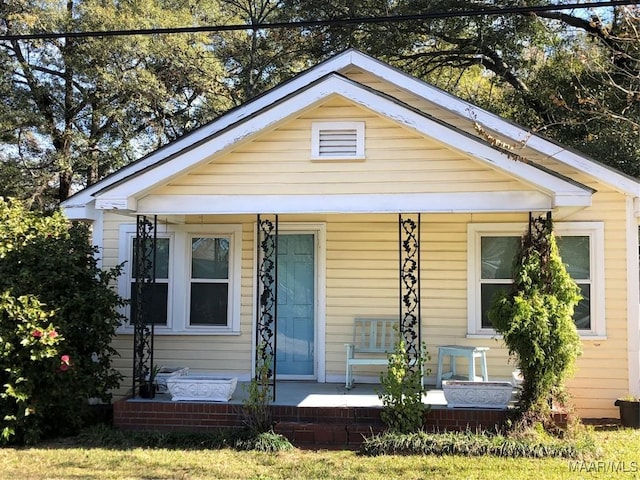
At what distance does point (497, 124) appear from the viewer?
28.0 feet

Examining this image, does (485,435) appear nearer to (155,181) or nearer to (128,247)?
(155,181)

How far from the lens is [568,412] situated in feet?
23.4

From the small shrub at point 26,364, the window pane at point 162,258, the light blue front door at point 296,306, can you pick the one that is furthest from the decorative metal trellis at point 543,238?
the small shrub at point 26,364

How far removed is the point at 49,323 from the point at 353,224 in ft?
14.5

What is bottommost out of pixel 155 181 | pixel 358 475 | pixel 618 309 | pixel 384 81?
pixel 358 475

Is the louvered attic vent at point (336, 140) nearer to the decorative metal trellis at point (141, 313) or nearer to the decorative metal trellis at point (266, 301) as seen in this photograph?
the decorative metal trellis at point (266, 301)

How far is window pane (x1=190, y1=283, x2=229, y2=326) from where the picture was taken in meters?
9.35

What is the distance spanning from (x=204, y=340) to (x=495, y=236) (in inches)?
183

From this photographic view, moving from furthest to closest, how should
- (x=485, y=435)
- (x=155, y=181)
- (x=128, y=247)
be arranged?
(x=128, y=247) < (x=155, y=181) < (x=485, y=435)

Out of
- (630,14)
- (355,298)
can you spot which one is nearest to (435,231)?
(355,298)

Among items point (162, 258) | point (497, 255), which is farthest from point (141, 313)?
point (497, 255)

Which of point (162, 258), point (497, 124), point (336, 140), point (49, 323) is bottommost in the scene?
point (49, 323)

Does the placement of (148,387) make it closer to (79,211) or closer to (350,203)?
(79,211)

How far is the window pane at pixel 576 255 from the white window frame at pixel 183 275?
15.6 ft
